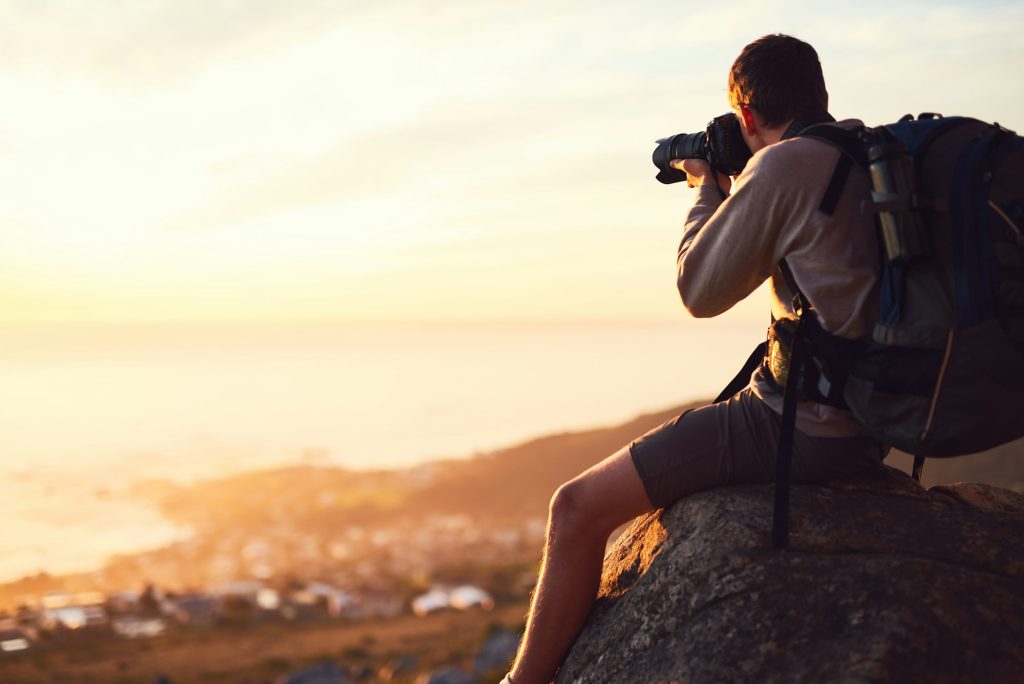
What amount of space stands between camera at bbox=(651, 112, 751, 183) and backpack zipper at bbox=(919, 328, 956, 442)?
1.19m

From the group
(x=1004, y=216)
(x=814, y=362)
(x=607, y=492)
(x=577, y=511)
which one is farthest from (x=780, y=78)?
(x=577, y=511)

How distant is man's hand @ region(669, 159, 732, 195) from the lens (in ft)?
13.3

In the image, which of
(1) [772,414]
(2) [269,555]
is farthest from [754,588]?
(2) [269,555]

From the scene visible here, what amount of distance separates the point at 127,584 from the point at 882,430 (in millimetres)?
53434

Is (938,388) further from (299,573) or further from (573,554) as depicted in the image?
(299,573)

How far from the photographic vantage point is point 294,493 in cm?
6794

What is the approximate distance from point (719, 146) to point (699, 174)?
168mm

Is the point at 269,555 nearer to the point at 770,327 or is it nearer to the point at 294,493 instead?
the point at 294,493

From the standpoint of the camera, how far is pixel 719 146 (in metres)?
3.95

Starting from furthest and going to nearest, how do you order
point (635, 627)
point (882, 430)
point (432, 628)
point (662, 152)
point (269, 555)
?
point (269, 555) → point (432, 628) → point (662, 152) → point (635, 627) → point (882, 430)

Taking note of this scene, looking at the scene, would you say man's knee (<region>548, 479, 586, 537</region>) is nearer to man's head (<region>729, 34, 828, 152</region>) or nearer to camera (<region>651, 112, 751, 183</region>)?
camera (<region>651, 112, 751, 183</region>)

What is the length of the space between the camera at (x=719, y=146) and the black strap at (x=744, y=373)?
2.67ft

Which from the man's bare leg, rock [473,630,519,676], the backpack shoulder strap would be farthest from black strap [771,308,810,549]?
rock [473,630,519,676]

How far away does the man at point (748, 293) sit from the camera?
3367 mm
